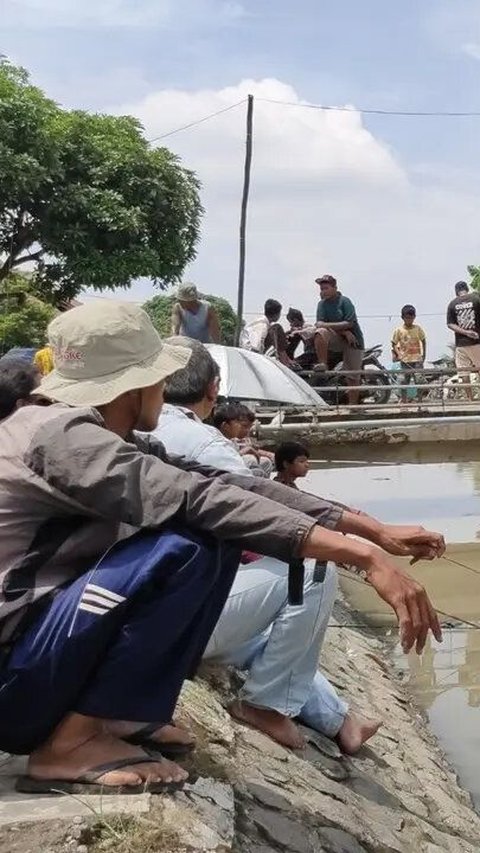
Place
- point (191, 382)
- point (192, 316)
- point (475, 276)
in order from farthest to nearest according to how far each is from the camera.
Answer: point (475, 276)
point (192, 316)
point (191, 382)

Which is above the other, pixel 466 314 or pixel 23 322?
pixel 23 322

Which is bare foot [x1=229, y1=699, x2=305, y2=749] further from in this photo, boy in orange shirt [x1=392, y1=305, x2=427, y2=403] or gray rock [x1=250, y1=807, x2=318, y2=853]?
boy in orange shirt [x1=392, y1=305, x2=427, y2=403]

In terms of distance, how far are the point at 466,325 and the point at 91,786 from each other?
35.2 ft

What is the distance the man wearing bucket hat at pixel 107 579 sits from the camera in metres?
2.57

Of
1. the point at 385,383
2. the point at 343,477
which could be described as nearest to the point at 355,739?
the point at 385,383

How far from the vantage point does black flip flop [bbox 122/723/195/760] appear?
2830 mm

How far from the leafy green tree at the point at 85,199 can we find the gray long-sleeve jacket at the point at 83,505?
13.8 metres

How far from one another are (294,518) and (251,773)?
115 cm

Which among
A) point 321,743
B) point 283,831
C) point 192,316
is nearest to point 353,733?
point 321,743

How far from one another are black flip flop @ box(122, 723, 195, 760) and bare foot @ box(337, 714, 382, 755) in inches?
45.2

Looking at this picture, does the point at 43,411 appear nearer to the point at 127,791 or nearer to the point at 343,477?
the point at 127,791

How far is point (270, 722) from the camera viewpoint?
12.4 ft

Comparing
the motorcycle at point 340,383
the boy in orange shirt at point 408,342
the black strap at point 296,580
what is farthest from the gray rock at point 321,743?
the boy in orange shirt at point 408,342

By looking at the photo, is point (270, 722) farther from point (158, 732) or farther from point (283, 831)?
point (158, 732)
